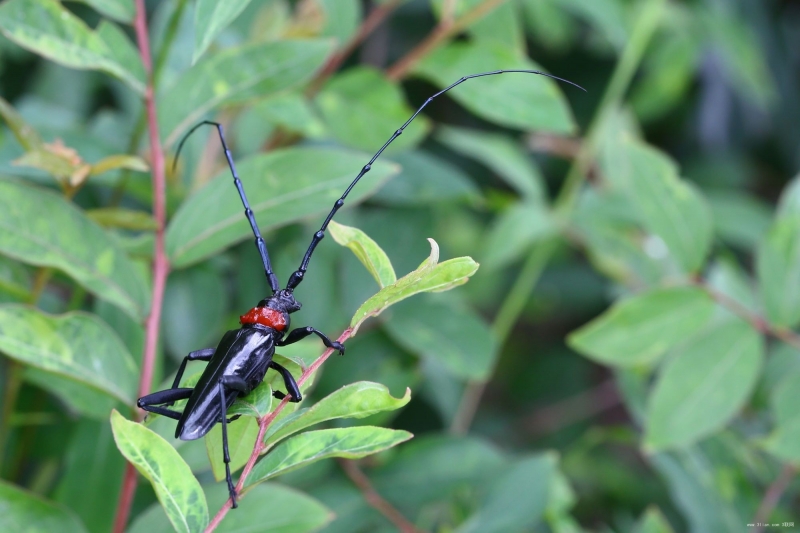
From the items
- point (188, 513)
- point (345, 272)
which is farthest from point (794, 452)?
point (188, 513)

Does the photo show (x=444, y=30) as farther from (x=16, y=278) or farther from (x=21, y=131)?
(x=16, y=278)

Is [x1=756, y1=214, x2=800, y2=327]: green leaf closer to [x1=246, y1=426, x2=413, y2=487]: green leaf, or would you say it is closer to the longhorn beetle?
the longhorn beetle

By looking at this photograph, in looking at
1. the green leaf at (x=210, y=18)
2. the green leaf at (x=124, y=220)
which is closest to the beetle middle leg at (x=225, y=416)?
the green leaf at (x=124, y=220)

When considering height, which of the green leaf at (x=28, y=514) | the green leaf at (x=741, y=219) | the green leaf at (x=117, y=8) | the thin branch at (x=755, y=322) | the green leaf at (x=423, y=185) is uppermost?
the green leaf at (x=117, y=8)

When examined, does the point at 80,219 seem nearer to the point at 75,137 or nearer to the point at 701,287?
the point at 75,137

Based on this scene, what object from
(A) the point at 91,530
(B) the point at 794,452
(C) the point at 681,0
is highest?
(C) the point at 681,0

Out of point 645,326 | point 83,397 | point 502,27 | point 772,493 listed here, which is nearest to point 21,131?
point 83,397

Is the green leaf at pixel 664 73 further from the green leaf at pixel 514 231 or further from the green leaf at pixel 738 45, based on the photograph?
the green leaf at pixel 514 231
